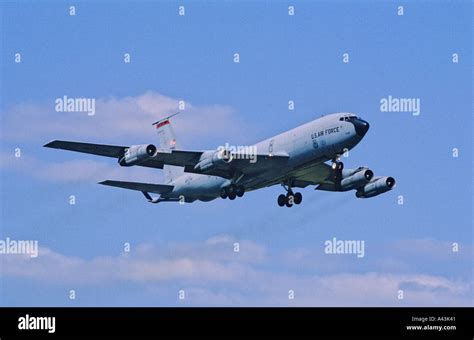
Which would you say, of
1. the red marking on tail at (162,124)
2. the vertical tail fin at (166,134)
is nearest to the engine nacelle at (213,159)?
the vertical tail fin at (166,134)

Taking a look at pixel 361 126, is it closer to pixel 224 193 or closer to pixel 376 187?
pixel 376 187

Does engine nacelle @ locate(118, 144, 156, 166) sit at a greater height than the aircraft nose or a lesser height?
lesser

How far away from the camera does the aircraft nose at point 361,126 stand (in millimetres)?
78312

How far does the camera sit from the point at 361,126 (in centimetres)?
7838

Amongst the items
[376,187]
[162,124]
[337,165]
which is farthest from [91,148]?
[376,187]

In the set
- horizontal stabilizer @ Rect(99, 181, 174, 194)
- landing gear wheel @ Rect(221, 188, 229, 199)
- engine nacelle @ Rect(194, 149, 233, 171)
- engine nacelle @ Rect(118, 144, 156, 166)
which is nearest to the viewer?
engine nacelle @ Rect(118, 144, 156, 166)

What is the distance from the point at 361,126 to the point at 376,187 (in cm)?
1064

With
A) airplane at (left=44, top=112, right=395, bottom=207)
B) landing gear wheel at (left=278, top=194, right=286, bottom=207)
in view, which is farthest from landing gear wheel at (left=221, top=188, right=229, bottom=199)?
landing gear wheel at (left=278, top=194, right=286, bottom=207)

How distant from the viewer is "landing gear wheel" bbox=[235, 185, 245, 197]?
83.1m

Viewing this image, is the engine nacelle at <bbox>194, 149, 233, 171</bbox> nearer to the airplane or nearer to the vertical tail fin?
the airplane
